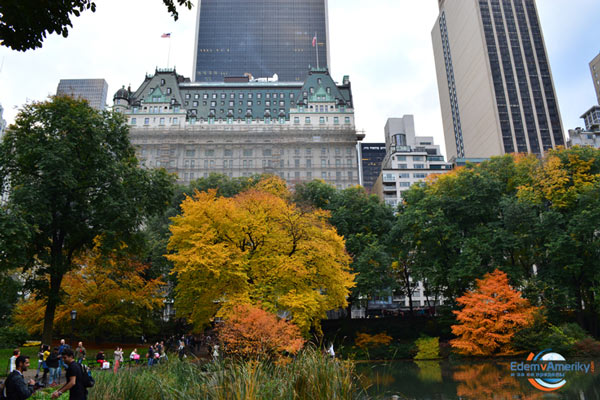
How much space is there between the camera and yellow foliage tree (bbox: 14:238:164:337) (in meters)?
29.6

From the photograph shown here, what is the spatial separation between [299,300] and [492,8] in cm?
11604

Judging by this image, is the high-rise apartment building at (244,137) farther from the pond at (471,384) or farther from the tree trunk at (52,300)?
the pond at (471,384)

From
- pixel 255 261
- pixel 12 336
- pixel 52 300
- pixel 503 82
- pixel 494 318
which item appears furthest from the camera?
pixel 503 82

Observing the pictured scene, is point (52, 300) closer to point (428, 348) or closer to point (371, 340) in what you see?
point (371, 340)

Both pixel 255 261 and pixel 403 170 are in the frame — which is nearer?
pixel 255 261

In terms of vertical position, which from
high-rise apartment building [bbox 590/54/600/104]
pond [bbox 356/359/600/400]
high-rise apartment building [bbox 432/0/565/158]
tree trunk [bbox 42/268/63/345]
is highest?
high-rise apartment building [bbox 590/54/600/104]

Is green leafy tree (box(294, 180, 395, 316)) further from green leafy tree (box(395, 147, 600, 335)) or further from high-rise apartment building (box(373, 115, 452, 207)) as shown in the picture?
high-rise apartment building (box(373, 115, 452, 207))

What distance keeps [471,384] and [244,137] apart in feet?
218

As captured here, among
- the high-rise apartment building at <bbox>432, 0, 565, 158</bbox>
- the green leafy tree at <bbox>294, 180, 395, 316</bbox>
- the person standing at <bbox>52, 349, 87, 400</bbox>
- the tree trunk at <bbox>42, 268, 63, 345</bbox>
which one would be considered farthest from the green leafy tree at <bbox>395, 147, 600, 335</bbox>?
the high-rise apartment building at <bbox>432, 0, 565, 158</bbox>

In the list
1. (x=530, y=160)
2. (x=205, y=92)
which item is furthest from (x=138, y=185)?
(x=205, y=92)

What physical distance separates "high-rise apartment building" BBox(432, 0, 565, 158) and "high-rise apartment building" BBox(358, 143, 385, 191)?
55.6m

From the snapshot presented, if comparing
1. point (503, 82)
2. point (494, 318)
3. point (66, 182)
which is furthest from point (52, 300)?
point (503, 82)

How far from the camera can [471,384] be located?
1897 centimetres

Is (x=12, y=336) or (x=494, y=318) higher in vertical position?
(x=494, y=318)
